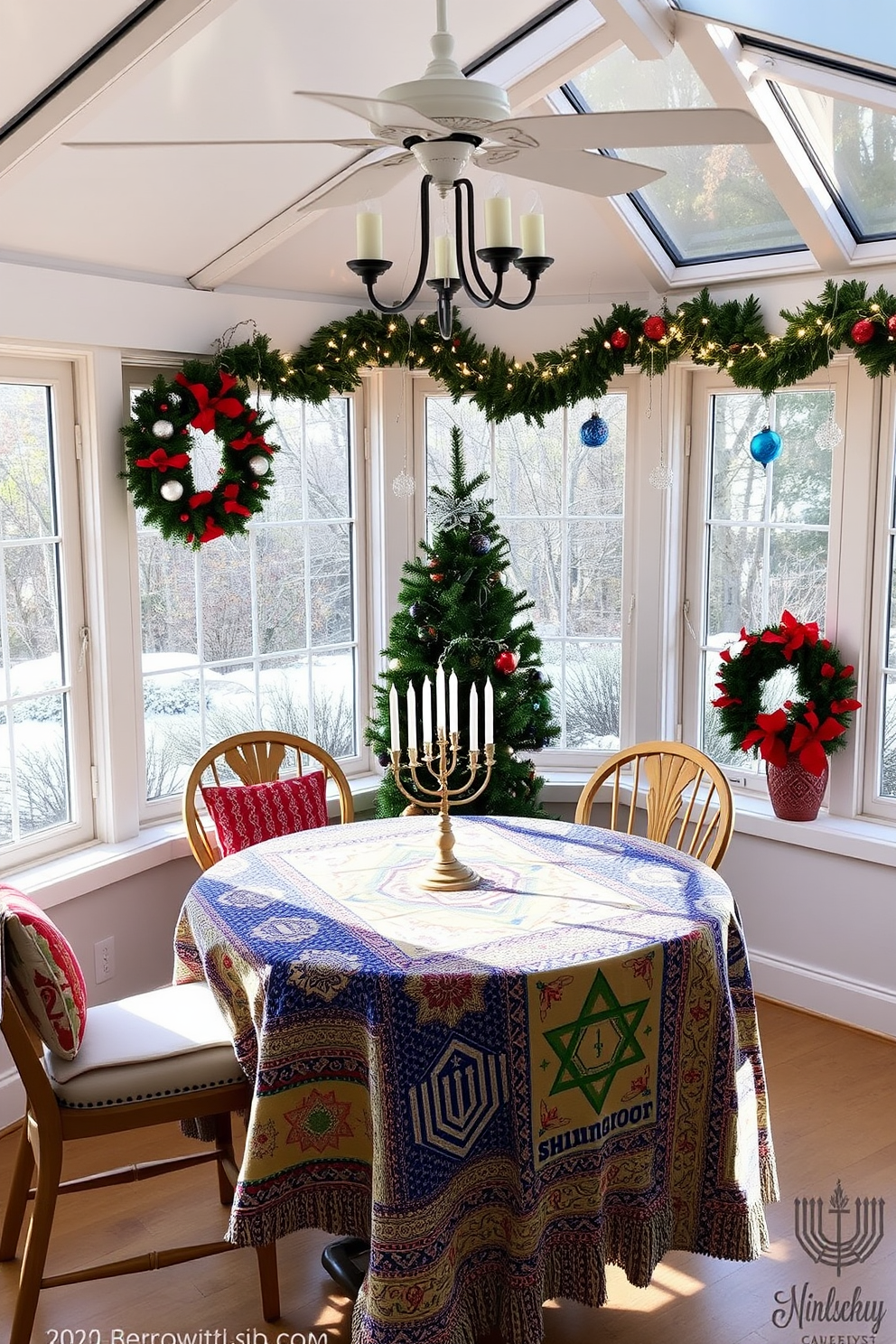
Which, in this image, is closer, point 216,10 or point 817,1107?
point 216,10

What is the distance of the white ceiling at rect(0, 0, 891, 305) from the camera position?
2545 mm

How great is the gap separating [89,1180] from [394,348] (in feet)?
9.26

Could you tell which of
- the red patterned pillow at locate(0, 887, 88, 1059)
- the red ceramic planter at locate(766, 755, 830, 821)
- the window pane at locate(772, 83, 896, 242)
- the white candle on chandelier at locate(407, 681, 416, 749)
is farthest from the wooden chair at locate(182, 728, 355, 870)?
the window pane at locate(772, 83, 896, 242)

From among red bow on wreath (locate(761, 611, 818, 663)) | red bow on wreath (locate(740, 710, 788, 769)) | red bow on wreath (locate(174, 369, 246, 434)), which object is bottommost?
red bow on wreath (locate(740, 710, 788, 769))

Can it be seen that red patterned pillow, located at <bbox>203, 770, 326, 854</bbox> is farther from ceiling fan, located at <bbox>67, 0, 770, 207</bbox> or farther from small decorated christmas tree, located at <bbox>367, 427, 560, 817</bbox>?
ceiling fan, located at <bbox>67, 0, 770, 207</bbox>

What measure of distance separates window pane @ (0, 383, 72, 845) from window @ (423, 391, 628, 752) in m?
1.45

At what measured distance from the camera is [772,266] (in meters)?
3.88

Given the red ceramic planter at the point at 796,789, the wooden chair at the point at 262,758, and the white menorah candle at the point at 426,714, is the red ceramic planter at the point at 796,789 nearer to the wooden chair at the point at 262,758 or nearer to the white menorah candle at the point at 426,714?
the wooden chair at the point at 262,758

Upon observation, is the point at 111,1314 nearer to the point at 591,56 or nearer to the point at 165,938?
the point at 165,938

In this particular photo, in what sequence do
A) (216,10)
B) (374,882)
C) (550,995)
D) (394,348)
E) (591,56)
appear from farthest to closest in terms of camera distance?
1. (394,348)
2. (591,56)
3. (374,882)
4. (216,10)
5. (550,995)

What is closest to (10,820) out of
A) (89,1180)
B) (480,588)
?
(89,1180)

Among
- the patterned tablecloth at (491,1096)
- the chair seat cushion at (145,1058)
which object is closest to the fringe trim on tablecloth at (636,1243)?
the patterned tablecloth at (491,1096)

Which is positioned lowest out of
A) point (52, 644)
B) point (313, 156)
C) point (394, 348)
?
point (52, 644)

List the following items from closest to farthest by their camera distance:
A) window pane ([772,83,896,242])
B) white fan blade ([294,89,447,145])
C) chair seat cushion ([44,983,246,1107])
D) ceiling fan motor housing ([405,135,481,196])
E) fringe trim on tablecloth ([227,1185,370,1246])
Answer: white fan blade ([294,89,447,145]) < ceiling fan motor housing ([405,135,481,196]) < fringe trim on tablecloth ([227,1185,370,1246]) < chair seat cushion ([44,983,246,1107]) < window pane ([772,83,896,242])
